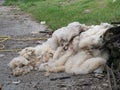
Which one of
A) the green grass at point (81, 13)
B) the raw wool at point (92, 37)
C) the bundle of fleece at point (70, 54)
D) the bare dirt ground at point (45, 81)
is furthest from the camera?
the green grass at point (81, 13)

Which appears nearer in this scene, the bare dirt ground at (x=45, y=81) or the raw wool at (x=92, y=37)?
the bare dirt ground at (x=45, y=81)

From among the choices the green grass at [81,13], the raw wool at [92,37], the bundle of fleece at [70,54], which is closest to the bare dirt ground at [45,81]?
the bundle of fleece at [70,54]

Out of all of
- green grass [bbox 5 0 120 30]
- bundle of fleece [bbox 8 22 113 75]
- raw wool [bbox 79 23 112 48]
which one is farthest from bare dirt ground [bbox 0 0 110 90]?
green grass [bbox 5 0 120 30]

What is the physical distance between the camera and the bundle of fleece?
8.22 metres

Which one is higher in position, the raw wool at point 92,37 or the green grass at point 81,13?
the raw wool at point 92,37

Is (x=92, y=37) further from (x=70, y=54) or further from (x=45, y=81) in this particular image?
(x=45, y=81)

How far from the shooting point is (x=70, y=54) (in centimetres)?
868

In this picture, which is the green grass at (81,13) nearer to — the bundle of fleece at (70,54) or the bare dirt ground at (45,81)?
the bare dirt ground at (45,81)

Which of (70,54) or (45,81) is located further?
(70,54)

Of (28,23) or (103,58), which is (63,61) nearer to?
(103,58)

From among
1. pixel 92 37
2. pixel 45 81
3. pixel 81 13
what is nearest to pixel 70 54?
pixel 92 37

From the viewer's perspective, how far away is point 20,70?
8562 millimetres

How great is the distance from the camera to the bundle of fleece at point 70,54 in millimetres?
8219

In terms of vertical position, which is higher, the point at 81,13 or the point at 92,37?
the point at 92,37
